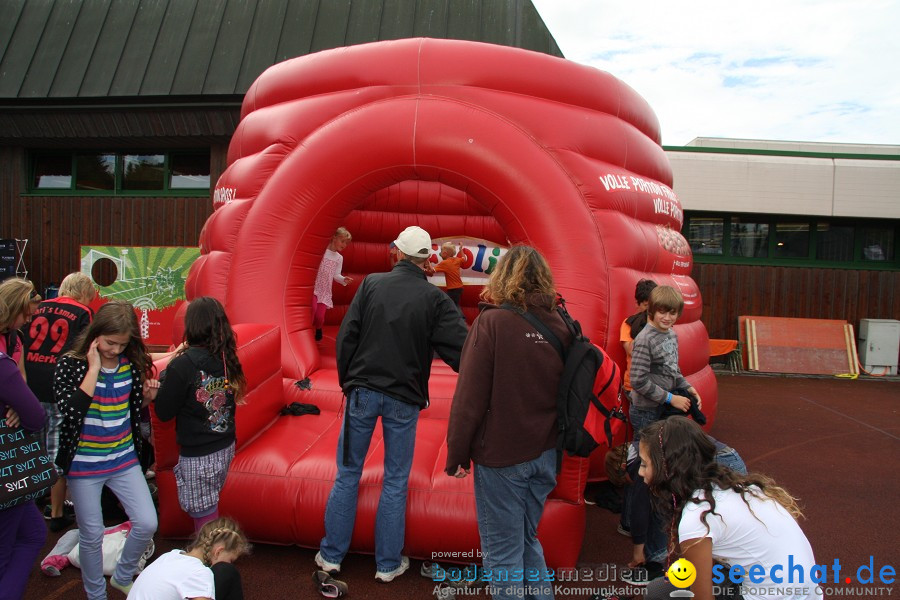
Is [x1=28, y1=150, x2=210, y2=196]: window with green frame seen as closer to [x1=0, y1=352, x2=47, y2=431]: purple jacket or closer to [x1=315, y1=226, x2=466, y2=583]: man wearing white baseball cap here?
[x1=315, y1=226, x2=466, y2=583]: man wearing white baseball cap

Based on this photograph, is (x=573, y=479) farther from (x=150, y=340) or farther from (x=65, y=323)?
(x=150, y=340)

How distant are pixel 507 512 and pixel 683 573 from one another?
1.85 ft

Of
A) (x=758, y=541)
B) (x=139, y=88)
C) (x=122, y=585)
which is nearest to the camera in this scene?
(x=758, y=541)

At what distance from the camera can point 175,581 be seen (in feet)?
5.63

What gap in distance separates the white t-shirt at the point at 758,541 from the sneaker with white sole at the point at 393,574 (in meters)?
1.33

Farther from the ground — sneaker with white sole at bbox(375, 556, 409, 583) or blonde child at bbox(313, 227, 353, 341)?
blonde child at bbox(313, 227, 353, 341)

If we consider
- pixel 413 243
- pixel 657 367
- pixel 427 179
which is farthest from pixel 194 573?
pixel 427 179

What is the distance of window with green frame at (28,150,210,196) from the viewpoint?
29.9 ft

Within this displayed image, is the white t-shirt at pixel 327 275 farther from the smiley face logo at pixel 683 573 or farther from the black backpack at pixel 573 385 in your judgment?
the smiley face logo at pixel 683 573

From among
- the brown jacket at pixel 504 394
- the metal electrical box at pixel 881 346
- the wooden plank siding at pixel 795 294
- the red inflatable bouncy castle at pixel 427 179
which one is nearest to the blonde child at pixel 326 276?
the red inflatable bouncy castle at pixel 427 179

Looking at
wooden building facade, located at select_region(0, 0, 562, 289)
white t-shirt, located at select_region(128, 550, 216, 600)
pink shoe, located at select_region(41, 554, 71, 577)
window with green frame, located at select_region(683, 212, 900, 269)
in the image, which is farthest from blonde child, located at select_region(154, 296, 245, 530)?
window with green frame, located at select_region(683, 212, 900, 269)

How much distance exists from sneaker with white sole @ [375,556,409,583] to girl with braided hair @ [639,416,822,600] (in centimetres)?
127

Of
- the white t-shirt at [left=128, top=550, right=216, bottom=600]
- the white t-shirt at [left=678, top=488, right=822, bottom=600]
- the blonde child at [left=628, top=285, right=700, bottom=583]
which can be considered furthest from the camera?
the blonde child at [left=628, top=285, right=700, bottom=583]

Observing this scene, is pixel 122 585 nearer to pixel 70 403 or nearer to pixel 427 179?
pixel 70 403
